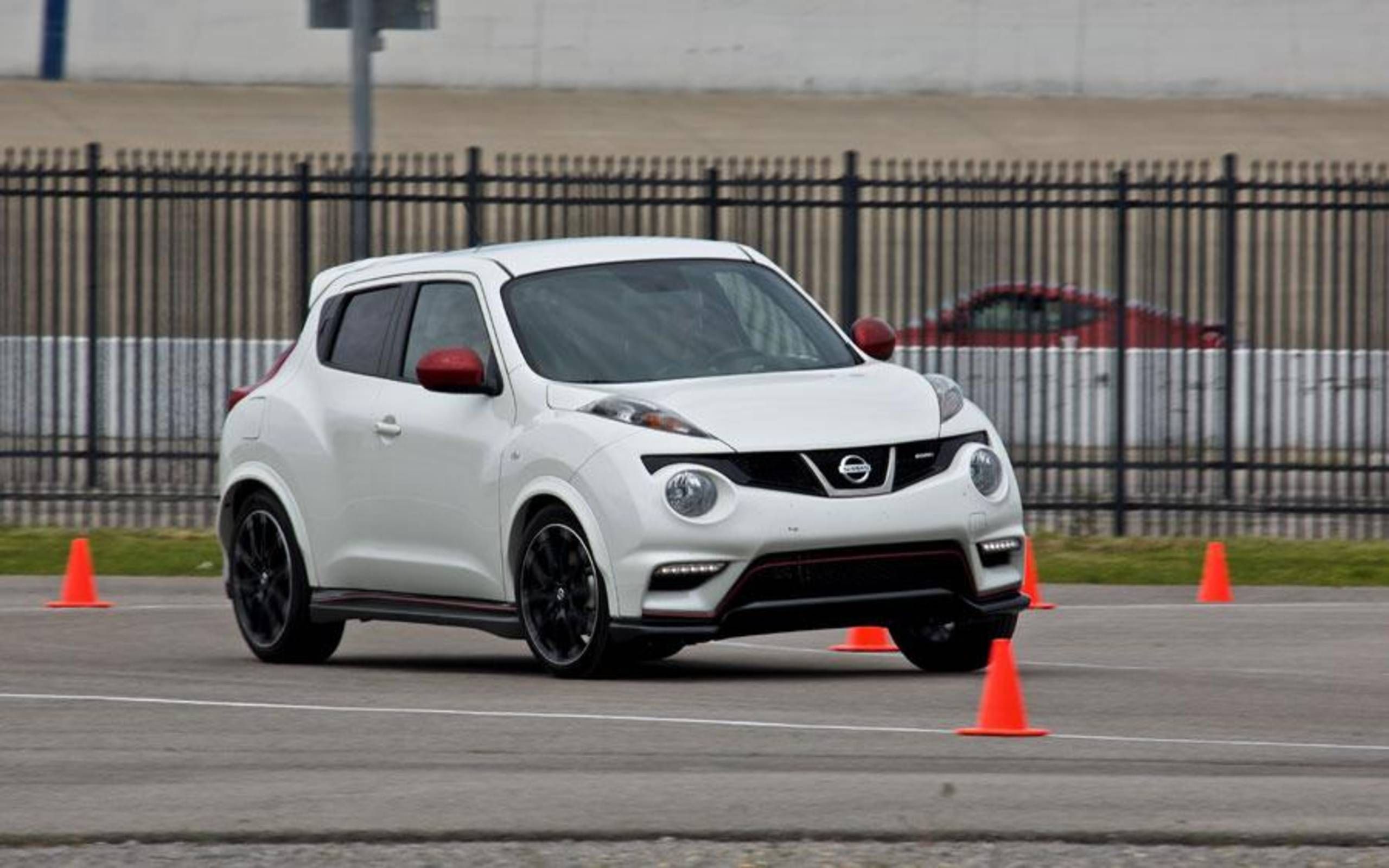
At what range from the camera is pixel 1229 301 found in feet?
64.5

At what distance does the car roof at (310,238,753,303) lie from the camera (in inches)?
479

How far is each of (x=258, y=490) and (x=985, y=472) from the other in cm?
344

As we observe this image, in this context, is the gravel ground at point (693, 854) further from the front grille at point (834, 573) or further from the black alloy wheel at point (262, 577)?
the black alloy wheel at point (262, 577)

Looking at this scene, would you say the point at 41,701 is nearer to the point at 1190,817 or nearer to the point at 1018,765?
the point at 1018,765

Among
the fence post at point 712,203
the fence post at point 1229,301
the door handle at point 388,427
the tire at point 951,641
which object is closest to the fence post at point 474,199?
the fence post at point 712,203

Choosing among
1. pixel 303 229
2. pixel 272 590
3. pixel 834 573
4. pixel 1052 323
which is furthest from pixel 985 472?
pixel 1052 323

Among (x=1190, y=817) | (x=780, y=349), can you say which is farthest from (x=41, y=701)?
(x=1190, y=817)

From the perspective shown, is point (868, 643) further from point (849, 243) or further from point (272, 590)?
point (849, 243)

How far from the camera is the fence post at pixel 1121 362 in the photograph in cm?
1969

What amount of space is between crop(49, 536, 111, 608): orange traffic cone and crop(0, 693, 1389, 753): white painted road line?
4604mm

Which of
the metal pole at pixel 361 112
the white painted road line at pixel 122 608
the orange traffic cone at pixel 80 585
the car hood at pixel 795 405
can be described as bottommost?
the white painted road line at pixel 122 608

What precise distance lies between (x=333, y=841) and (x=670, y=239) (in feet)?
17.2

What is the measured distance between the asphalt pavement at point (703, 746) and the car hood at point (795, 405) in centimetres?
93

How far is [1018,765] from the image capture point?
350 inches
